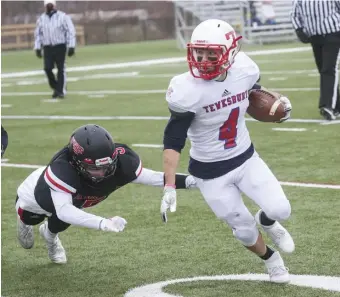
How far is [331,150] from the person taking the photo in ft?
29.2

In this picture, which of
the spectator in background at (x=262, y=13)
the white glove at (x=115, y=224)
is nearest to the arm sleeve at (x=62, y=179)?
the white glove at (x=115, y=224)

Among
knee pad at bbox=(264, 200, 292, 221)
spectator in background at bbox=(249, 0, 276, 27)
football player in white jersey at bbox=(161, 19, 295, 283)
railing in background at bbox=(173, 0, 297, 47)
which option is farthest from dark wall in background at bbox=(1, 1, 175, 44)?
knee pad at bbox=(264, 200, 292, 221)

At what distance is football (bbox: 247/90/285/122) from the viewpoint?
5.22 m

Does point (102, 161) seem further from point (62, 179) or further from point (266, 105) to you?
point (266, 105)

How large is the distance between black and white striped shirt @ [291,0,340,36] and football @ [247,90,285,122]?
5.46 m

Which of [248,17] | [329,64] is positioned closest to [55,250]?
[329,64]

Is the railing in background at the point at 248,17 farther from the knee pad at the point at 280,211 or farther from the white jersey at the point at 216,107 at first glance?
the knee pad at the point at 280,211

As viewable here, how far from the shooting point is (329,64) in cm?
1061

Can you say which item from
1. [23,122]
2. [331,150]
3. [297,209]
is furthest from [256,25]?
[297,209]

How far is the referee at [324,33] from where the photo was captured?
414 inches

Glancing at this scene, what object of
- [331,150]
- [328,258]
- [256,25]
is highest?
[328,258]

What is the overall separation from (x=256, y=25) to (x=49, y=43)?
1428 cm

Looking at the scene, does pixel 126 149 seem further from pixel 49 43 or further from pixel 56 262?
pixel 49 43

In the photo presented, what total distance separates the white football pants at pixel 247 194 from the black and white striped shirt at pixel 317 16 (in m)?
5.79
